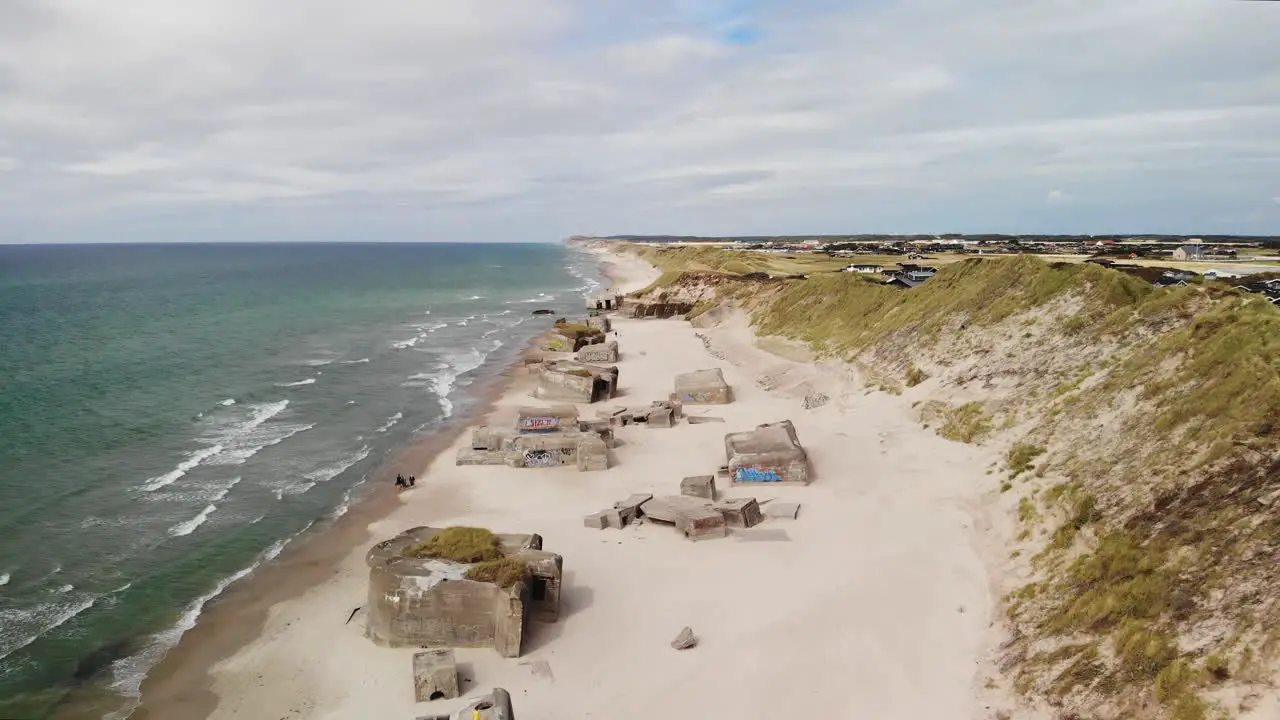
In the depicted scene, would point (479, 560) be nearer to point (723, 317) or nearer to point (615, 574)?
point (615, 574)

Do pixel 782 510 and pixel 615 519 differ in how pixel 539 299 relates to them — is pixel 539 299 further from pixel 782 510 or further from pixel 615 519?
pixel 782 510

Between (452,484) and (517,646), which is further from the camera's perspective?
(452,484)

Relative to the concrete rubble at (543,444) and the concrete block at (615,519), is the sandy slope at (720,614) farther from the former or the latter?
the concrete rubble at (543,444)

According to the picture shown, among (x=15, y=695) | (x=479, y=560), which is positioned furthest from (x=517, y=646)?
(x=15, y=695)

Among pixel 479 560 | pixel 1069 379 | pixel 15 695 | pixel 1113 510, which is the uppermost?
pixel 1069 379

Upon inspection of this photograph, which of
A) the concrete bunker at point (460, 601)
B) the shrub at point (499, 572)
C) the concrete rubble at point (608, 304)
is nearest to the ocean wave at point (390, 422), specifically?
the concrete bunker at point (460, 601)

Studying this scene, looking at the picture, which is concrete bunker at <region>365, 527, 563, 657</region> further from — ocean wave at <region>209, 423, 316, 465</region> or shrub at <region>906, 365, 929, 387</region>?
shrub at <region>906, 365, 929, 387</region>

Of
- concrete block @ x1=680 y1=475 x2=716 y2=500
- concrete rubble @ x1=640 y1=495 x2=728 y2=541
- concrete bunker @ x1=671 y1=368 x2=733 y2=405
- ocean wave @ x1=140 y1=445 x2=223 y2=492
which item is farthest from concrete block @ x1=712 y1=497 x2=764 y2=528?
ocean wave @ x1=140 y1=445 x2=223 y2=492
